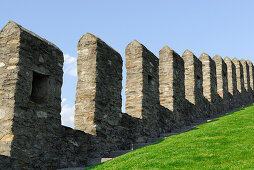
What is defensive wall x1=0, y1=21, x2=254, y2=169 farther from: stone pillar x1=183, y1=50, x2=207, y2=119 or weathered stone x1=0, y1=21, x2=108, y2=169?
stone pillar x1=183, y1=50, x2=207, y2=119

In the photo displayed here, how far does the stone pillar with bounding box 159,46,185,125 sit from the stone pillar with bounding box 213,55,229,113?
6558 mm

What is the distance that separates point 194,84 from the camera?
53.2 ft

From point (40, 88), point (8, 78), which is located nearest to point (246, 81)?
point (40, 88)

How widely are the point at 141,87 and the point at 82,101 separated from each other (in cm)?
269

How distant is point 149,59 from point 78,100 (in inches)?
148

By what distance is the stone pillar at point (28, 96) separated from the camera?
277 inches

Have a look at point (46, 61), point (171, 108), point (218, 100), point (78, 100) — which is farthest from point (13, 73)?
point (218, 100)

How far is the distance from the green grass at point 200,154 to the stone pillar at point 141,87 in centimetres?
177

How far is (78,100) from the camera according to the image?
31.4 feet

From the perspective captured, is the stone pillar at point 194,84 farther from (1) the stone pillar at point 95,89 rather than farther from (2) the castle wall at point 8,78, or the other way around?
(2) the castle wall at point 8,78

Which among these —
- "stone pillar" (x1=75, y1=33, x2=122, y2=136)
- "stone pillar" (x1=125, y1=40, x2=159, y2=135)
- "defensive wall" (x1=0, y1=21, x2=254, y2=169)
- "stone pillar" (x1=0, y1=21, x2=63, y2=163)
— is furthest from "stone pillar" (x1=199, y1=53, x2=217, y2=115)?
"stone pillar" (x1=0, y1=21, x2=63, y2=163)

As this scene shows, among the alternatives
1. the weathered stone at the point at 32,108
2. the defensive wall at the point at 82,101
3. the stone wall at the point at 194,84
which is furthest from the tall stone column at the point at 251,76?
the weathered stone at the point at 32,108

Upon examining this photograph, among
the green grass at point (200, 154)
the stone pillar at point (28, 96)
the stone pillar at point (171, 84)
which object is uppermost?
the stone pillar at point (171, 84)

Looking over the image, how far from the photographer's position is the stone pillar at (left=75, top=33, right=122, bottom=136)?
30.8ft
